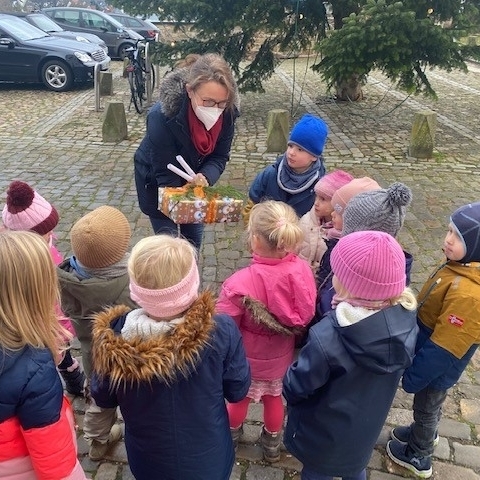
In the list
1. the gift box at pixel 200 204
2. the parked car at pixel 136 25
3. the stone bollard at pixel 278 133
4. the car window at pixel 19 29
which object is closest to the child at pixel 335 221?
the gift box at pixel 200 204

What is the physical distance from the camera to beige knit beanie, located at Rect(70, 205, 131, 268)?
88.7 inches

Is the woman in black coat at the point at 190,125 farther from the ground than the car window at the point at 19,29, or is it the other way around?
the woman in black coat at the point at 190,125

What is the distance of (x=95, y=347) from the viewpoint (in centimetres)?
176

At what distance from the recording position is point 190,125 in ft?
10.3

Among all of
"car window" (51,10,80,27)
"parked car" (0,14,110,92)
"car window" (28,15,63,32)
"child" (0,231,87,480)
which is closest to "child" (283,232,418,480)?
"child" (0,231,87,480)

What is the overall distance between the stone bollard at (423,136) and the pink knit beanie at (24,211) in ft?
21.4

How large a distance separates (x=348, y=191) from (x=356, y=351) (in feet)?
3.50

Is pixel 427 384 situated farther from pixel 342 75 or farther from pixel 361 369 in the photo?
pixel 342 75

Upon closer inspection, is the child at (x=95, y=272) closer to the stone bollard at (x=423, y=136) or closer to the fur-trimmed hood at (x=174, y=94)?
the fur-trimmed hood at (x=174, y=94)

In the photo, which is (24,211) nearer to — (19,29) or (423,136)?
(423,136)

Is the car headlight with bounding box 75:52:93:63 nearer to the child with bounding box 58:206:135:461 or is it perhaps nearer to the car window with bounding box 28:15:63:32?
the car window with bounding box 28:15:63:32

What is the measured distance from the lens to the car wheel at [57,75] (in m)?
12.2

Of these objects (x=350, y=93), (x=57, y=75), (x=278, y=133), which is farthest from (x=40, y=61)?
(x=350, y=93)

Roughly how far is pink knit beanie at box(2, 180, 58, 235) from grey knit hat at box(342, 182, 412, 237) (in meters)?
1.62
